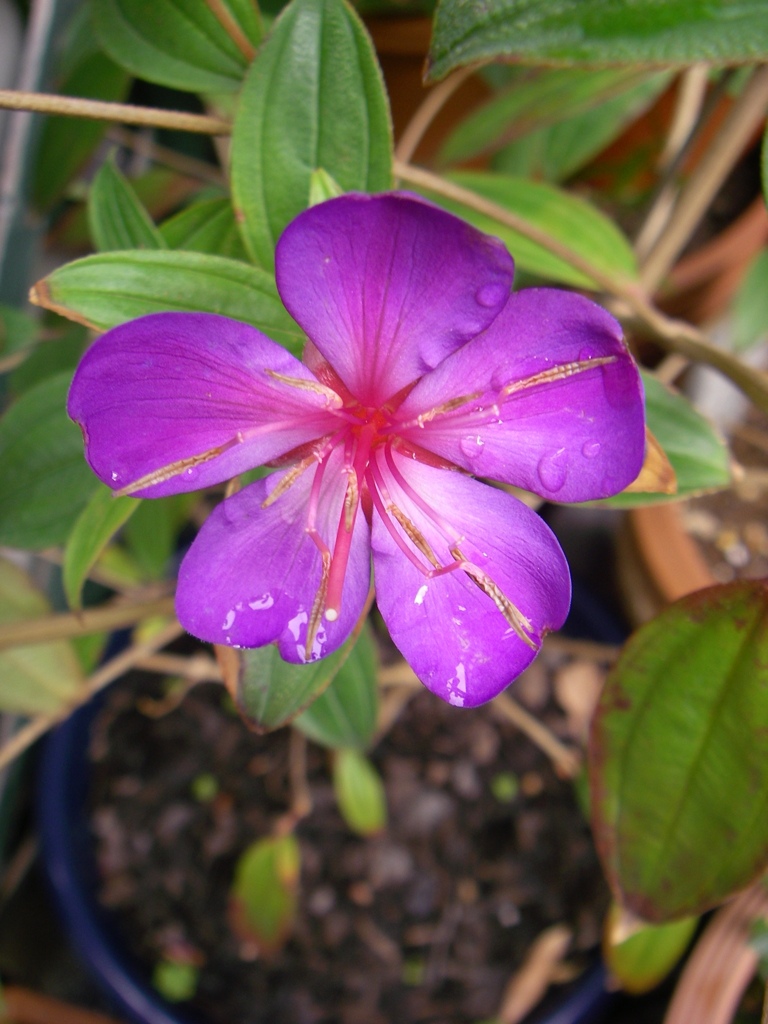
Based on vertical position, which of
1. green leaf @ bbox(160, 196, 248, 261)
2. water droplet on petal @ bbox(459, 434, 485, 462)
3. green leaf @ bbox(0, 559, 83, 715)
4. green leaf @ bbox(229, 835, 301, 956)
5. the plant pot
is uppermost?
green leaf @ bbox(160, 196, 248, 261)

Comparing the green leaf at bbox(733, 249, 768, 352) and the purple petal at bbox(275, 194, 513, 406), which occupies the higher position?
the purple petal at bbox(275, 194, 513, 406)

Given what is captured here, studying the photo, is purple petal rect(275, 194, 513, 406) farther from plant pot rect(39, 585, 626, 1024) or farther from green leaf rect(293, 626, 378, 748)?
plant pot rect(39, 585, 626, 1024)

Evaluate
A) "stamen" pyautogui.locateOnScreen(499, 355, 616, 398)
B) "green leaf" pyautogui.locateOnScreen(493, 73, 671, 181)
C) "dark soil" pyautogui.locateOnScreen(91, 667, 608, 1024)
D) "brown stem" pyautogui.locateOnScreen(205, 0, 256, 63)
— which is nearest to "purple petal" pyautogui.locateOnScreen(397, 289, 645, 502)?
"stamen" pyautogui.locateOnScreen(499, 355, 616, 398)

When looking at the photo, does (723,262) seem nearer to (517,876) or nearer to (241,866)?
(517,876)

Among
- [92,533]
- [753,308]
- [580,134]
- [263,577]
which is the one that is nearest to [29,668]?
[92,533]

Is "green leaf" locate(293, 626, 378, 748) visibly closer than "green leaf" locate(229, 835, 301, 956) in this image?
Yes

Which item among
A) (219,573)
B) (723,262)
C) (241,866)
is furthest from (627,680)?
(723,262)

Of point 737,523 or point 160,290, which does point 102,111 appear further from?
point 737,523
